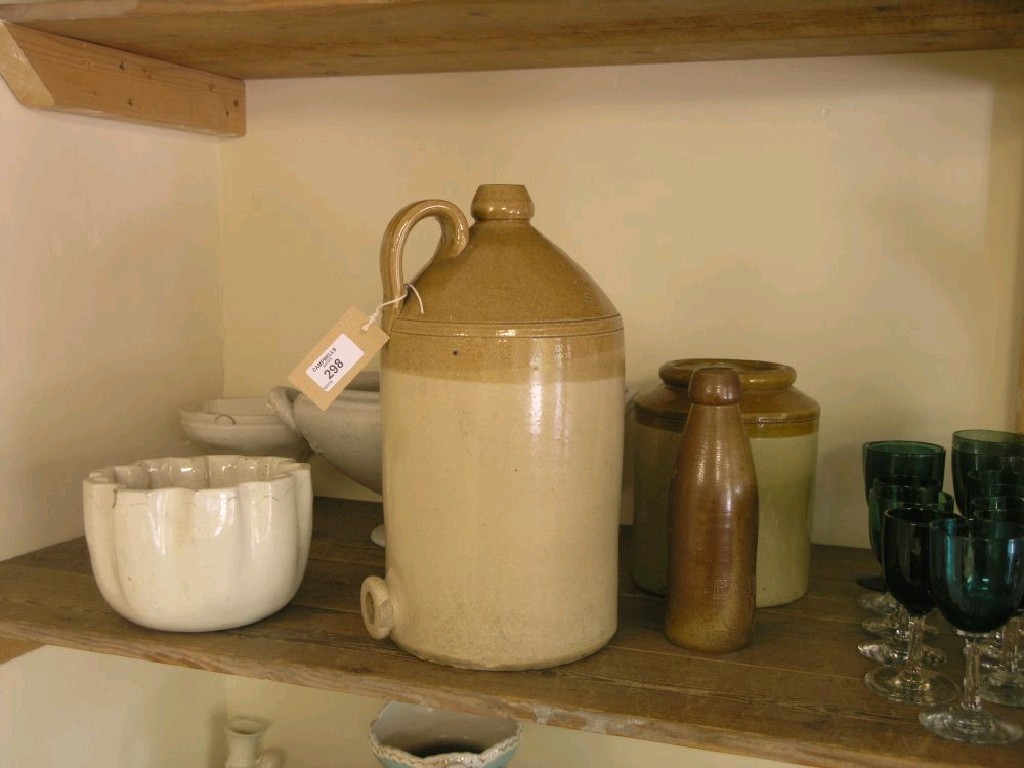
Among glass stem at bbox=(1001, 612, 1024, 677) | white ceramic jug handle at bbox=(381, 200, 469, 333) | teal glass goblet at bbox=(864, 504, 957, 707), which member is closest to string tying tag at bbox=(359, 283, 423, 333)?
white ceramic jug handle at bbox=(381, 200, 469, 333)

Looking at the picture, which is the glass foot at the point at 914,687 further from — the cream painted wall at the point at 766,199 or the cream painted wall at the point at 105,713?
the cream painted wall at the point at 105,713

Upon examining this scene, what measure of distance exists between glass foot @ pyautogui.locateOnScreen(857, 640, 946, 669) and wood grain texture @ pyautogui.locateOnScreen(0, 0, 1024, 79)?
506mm

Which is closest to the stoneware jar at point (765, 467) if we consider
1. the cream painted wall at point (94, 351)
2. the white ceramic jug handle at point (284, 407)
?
the white ceramic jug handle at point (284, 407)

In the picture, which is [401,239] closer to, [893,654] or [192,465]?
[192,465]

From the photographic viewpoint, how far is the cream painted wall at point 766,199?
1001 mm

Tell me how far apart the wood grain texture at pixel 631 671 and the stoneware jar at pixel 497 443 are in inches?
1.4

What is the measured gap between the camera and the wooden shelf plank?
0.97 m

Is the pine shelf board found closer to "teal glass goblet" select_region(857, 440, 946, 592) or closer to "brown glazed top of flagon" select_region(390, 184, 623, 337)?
"brown glazed top of flagon" select_region(390, 184, 623, 337)

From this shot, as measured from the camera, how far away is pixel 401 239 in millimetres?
786

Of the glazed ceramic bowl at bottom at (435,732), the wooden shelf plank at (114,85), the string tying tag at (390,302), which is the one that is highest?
the wooden shelf plank at (114,85)

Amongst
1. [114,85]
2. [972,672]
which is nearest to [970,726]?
[972,672]

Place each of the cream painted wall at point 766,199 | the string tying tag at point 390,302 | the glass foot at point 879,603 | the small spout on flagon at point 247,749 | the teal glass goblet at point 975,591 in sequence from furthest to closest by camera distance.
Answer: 1. the small spout on flagon at point 247,749
2. the cream painted wall at point 766,199
3. the glass foot at point 879,603
4. the string tying tag at point 390,302
5. the teal glass goblet at point 975,591

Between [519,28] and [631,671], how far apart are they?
555 mm

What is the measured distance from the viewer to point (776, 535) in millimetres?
909
